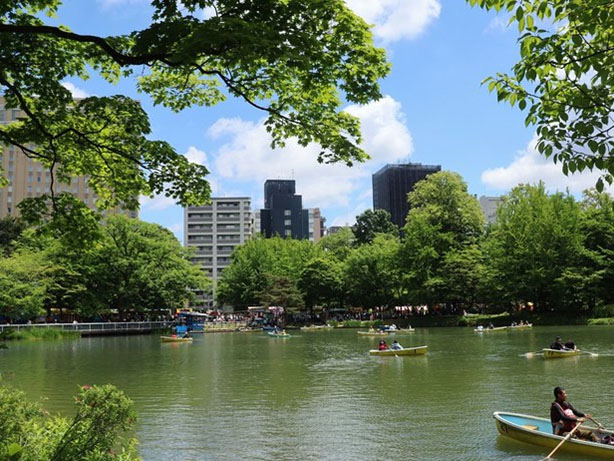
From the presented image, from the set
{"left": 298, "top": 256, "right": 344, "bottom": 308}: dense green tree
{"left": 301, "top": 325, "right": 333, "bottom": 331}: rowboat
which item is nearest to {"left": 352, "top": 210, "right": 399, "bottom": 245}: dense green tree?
{"left": 298, "top": 256, "right": 344, "bottom": 308}: dense green tree

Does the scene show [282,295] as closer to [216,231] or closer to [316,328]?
[316,328]

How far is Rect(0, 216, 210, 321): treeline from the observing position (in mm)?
46156

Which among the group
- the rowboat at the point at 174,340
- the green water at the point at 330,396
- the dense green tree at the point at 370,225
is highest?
the dense green tree at the point at 370,225

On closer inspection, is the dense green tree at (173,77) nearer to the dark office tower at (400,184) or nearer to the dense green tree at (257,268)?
the dense green tree at (257,268)

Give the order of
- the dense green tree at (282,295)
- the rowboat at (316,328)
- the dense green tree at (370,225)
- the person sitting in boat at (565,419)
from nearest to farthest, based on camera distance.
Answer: the person sitting in boat at (565,419) → the rowboat at (316,328) → the dense green tree at (282,295) → the dense green tree at (370,225)

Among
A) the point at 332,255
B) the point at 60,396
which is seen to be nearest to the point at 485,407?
the point at 60,396

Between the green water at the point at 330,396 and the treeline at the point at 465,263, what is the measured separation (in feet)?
65.2

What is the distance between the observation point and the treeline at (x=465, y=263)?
4759 centimetres

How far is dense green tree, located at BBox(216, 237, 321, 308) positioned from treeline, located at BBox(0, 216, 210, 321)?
14470 millimetres

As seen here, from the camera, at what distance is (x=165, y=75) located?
7453 millimetres

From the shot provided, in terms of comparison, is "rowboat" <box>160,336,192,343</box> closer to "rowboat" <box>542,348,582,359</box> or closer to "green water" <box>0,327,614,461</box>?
"green water" <box>0,327,614,461</box>

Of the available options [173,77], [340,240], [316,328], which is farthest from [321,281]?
[173,77]

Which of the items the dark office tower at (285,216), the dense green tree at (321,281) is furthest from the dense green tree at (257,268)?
the dark office tower at (285,216)

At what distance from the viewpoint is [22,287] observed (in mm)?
43594
